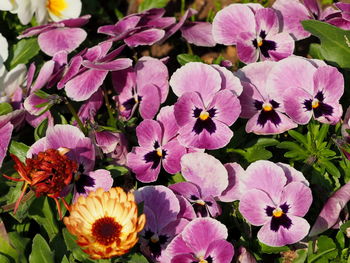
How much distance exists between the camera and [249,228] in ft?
7.09

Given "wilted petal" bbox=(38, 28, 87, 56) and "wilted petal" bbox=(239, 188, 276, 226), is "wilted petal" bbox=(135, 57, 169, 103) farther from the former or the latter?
"wilted petal" bbox=(239, 188, 276, 226)

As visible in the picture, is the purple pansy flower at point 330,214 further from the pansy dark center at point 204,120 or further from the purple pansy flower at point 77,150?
the purple pansy flower at point 77,150

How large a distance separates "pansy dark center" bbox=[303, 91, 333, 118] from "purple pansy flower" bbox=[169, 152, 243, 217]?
1.00 feet

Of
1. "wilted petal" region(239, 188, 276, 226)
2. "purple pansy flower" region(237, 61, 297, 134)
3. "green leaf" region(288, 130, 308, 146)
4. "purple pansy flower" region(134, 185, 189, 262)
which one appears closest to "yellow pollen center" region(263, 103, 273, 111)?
"purple pansy flower" region(237, 61, 297, 134)

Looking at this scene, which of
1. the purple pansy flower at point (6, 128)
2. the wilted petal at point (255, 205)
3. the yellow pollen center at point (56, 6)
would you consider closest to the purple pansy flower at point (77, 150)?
the purple pansy flower at point (6, 128)

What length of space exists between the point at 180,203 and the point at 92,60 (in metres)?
0.63

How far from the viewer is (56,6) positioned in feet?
9.04

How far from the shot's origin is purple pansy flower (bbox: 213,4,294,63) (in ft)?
7.80

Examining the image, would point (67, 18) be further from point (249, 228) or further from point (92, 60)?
point (249, 228)

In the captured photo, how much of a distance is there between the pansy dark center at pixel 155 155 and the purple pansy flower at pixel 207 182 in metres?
0.15

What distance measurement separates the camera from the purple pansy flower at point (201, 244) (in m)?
1.95

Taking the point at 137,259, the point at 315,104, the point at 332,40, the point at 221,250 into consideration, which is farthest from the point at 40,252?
the point at 332,40

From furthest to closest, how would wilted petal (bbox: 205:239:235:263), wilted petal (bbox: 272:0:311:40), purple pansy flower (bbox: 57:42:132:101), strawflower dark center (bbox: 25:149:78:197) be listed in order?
wilted petal (bbox: 272:0:311:40), purple pansy flower (bbox: 57:42:132:101), wilted petal (bbox: 205:239:235:263), strawflower dark center (bbox: 25:149:78:197)

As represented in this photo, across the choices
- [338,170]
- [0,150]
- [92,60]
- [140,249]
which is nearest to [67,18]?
[92,60]
